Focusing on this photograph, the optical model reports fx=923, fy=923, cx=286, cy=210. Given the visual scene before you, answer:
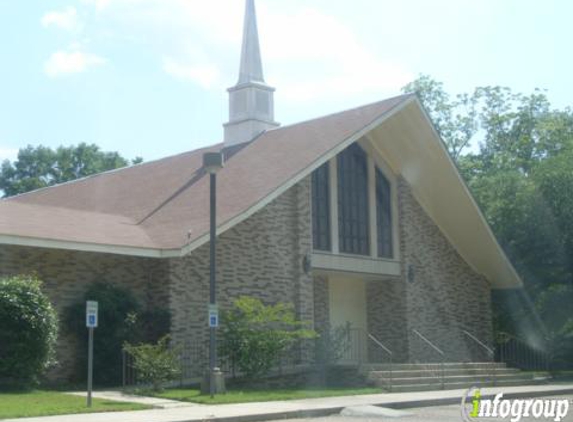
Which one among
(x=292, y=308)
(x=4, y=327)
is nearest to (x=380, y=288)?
(x=292, y=308)

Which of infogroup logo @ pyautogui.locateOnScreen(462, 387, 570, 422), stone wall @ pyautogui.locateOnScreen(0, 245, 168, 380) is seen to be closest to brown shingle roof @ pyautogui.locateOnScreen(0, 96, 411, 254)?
stone wall @ pyautogui.locateOnScreen(0, 245, 168, 380)

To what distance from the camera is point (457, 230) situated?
99.0 feet

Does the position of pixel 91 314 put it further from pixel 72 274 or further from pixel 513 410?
pixel 513 410

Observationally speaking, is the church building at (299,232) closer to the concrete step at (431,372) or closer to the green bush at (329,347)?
the green bush at (329,347)

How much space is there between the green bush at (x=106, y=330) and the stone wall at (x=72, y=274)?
0.19 meters

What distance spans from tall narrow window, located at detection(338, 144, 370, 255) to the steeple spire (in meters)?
5.83

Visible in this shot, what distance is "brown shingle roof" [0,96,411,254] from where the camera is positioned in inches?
844

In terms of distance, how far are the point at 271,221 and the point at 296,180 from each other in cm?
139

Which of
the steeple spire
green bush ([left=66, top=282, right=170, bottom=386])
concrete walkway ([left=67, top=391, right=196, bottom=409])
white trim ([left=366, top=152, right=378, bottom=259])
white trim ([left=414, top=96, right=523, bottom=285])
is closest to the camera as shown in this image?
concrete walkway ([left=67, top=391, right=196, bottom=409])

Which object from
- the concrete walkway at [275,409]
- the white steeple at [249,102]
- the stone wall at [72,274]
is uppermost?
the white steeple at [249,102]

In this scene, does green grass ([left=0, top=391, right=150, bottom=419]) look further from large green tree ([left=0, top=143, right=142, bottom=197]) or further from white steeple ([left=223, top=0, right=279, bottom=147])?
large green tree ([left=0, top=143, right=142, bottom=197])

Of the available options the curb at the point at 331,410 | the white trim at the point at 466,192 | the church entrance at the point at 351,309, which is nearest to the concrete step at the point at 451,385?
the curb at the point at 331,410

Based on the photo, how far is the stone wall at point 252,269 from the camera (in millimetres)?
21953

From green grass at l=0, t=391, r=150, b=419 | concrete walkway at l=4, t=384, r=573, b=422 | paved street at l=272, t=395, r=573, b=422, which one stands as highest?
green grass at l=0, t=391, r=150, b=419
